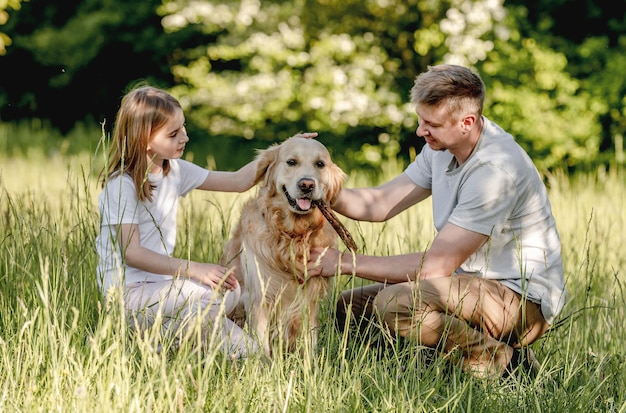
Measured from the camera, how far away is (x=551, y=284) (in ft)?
11.7

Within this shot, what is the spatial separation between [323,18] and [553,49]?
2954mm

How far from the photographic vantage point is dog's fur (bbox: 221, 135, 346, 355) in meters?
3.56

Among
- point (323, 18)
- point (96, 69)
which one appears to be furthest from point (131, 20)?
point (323, 18)

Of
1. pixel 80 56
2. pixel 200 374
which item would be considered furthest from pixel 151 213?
pixel 80 56

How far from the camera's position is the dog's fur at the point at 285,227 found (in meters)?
3.56

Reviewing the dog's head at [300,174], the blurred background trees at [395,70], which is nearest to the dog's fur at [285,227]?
the dog's head at [300,174]

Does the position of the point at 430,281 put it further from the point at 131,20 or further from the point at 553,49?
the point at 131,20

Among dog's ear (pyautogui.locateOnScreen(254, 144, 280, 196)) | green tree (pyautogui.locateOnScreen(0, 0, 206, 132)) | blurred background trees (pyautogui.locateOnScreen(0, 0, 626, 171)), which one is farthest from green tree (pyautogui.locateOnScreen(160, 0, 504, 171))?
dog's ear (pyautogui.locateOnScreen(254, 144, 280, 196))

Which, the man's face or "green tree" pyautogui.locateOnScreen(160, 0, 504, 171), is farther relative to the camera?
"green tree" pyautogui.locateOnScreen(160, 0, 504, 171)

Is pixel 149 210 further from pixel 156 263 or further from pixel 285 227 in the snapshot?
pixel 285 227

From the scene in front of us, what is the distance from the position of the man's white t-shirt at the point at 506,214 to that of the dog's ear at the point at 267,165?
80 cm

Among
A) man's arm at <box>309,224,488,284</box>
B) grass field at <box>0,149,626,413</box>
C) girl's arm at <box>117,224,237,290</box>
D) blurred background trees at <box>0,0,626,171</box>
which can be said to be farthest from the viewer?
blurred background trees at <box>0,0,626,171</box>

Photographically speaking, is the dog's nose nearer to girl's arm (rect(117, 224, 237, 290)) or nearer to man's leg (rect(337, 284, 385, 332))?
girl's arm (rect(117, 224, 237, 290))

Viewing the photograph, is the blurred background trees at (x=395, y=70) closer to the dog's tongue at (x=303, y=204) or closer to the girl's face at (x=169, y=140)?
the dog's tongue at (x=303, y=204)
